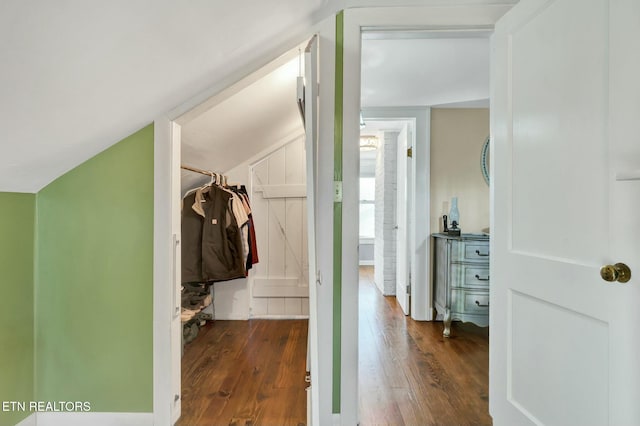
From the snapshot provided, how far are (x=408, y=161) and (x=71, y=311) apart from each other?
289cm

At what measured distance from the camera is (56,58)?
809mm

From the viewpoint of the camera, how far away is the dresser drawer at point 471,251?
254 centimetres

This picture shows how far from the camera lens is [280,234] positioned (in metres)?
3.03

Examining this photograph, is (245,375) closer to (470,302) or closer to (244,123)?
(244,123)

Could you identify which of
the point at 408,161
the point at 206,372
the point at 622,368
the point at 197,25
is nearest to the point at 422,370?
the point at 622,368

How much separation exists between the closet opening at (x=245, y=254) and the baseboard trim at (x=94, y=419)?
0.19 m

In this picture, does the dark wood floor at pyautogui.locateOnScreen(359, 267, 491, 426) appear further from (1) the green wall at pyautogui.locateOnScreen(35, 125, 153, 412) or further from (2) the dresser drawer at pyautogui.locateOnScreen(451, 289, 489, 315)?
(1) the green wall at pyautogui.locateOnScreen(35, 125, 153, 412)

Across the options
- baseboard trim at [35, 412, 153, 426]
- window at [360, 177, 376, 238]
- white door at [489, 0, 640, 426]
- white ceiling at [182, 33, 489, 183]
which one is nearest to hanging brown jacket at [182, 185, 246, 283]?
white ceiling at [182, 33, 489, 183]

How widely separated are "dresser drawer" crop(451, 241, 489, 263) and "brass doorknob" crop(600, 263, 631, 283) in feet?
5.48

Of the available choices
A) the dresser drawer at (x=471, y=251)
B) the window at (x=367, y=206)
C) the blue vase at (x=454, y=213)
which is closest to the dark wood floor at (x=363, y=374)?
the dresser drawer at (x=471, y=251)

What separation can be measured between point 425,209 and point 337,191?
5.98ft

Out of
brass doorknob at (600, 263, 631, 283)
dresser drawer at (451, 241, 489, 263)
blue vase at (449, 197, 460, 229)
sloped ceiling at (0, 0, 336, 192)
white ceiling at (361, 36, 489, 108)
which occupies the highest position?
white ceiling at (361, 36, 489, 108)

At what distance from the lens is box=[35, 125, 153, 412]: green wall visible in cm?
145

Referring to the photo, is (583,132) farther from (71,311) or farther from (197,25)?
(71,311)
